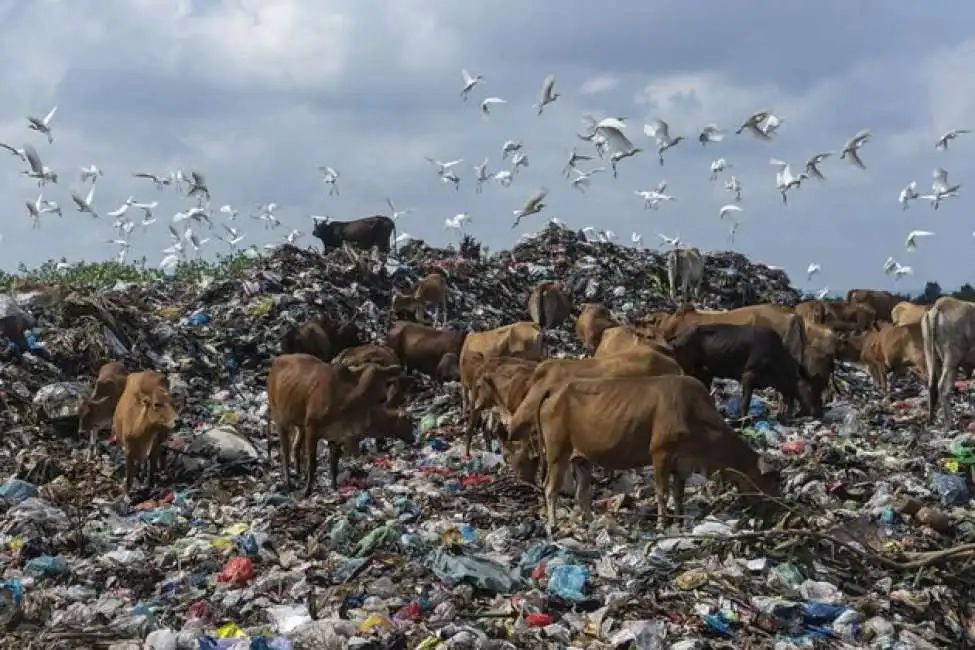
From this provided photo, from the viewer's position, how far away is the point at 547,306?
21219 millimetres

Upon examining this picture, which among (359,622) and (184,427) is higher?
(184,427)

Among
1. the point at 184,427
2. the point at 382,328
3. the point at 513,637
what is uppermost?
the point at 382,328

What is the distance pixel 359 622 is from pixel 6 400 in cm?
883

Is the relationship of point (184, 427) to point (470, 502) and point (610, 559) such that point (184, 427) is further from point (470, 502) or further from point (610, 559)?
point (610, 559)

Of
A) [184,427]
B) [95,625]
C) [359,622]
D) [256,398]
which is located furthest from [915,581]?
[256,398]

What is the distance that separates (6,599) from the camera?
7355 millimetres

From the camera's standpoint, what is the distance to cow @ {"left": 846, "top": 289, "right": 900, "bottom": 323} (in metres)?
25.6

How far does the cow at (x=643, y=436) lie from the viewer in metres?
8.70

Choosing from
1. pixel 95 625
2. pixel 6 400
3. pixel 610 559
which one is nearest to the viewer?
pixel 95 625

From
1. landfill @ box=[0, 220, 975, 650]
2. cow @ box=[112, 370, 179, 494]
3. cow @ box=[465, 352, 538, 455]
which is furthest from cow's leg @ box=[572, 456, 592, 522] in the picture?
cow @ box=[112, 370, 179, 494]

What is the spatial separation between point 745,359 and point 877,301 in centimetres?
1283

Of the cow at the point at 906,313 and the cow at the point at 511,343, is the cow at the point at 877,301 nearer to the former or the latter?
the cow at the point at 906,313

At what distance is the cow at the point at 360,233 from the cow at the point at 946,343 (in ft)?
48.2

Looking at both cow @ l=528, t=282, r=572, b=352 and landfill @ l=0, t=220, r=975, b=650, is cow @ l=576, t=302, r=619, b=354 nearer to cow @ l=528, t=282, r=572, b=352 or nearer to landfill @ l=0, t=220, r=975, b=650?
cow @ l=528, t=282, r=572, b=352
